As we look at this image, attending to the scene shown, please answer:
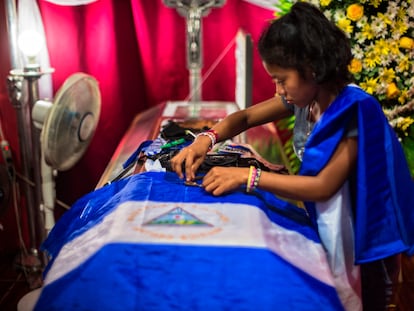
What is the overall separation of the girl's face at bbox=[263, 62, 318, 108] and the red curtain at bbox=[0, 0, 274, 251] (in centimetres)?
158

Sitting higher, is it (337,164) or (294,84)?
(294,84)

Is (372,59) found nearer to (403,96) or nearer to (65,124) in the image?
(403,96)

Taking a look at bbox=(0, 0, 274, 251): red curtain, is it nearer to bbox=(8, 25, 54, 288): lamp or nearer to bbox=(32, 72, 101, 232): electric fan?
bbox=(8, 25, 54, 288): lamp

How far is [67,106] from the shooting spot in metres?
2.06

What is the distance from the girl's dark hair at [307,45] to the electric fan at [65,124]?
1.10 meters

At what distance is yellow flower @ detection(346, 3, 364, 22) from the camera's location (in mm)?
2072

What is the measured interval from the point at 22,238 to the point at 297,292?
82.3 inches

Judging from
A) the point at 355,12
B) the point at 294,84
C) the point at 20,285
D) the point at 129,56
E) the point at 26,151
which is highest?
the point at 355,12

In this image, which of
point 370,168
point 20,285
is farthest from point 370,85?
point 20,285

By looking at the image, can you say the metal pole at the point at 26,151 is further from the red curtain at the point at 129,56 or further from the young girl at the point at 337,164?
the young girl at the point at 337,164

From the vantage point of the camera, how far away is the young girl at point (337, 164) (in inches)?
44.9

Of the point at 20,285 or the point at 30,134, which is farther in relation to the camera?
the point at 20,285

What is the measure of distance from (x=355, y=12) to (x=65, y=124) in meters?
1.25

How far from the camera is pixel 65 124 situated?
6.89ft
